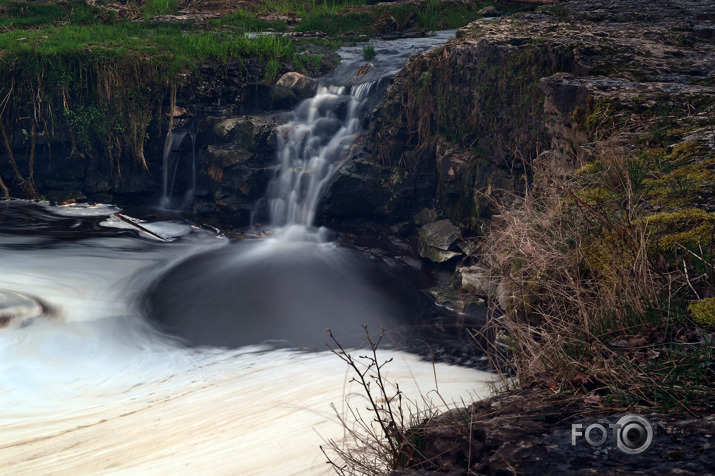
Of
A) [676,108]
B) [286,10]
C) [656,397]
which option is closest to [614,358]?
[656,397]

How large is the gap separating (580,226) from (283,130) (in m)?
8.17

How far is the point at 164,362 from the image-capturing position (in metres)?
5.39

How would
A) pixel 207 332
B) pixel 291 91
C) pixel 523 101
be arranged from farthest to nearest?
pixel 291 91 → pixel 523 101 → pixel 207 332

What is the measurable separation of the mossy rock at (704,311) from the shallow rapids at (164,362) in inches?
41.2

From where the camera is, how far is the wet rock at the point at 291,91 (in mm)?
11125

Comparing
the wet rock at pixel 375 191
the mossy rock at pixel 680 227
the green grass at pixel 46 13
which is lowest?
the wet rock at pixel 375 191

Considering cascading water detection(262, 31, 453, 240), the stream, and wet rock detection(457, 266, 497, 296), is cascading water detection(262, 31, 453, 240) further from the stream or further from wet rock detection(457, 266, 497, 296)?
wet rock detection(457, 266, 497, 296)

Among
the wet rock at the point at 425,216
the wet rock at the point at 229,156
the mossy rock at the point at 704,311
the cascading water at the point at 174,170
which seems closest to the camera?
the mossy rock at the point at 704,311

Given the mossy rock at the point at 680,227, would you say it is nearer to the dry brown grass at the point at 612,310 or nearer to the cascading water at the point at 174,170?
the dry brown grass at the point at 612,310

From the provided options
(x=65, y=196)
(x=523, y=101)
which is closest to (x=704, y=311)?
(x=523, y=101)

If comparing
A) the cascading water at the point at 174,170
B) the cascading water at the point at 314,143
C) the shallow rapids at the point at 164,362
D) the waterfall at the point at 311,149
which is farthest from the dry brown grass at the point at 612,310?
the cascading water at the point at 174,170

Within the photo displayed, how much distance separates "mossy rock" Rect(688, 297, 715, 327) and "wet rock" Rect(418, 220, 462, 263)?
578 centimetres
